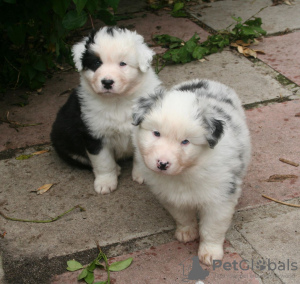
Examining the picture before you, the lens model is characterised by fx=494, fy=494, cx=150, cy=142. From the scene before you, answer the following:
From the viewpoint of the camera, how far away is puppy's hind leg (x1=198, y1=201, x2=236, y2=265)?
2.87m

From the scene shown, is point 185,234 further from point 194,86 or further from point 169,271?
point 194,86

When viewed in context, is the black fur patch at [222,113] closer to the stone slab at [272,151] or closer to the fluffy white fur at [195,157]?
the fluffy white fur at [195,157]

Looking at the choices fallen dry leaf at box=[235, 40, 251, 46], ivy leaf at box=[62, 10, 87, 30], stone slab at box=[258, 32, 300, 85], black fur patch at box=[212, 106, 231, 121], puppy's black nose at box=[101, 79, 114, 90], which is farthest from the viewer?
fallen dry leaf at box=[235, 40, 251, 46]

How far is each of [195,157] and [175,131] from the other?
22 cm

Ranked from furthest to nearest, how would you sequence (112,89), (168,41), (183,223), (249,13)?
1. (249,13)
2. (168,41)
3. (112,89)
4. (183,223)

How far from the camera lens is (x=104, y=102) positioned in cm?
373

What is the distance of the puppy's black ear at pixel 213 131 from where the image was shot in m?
2.63

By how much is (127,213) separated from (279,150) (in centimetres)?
132

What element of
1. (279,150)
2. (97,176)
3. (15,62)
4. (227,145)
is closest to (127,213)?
(97,176)

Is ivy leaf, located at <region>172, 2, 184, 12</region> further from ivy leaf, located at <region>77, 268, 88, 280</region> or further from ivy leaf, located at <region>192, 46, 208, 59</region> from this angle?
ivy leaf, located at <region>77, 268, 88, 280</region>

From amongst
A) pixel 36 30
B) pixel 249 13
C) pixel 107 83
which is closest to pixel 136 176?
pixel 107 83

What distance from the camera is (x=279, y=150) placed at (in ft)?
12.7

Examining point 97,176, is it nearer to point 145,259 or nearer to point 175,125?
point 145,259

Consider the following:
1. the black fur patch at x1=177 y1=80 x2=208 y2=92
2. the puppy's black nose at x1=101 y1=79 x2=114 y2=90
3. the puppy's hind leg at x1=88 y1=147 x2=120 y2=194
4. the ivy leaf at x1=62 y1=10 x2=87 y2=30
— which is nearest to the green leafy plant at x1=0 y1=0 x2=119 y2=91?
the ivy leaf at x1=62 y1=10 x2=87 y2=30
